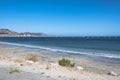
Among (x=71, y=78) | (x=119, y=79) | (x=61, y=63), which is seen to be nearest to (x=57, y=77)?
(x=71, y=78)

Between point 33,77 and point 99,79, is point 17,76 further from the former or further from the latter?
point 99,79

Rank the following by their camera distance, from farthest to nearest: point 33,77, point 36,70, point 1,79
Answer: point 36,70, point 33,77, point 1,79

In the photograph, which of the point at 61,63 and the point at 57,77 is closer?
the point at 57,77

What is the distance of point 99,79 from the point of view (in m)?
12.8

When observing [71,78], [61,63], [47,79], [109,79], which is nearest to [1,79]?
[47,79]

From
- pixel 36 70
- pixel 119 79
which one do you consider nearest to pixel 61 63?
pixel 36 70

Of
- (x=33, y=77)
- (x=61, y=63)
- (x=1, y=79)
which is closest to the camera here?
(x=1, y=79)

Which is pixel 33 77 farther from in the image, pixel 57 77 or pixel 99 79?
pixel 99 79

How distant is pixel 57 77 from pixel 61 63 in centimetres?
669

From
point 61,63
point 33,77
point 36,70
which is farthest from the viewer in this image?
point 61,63

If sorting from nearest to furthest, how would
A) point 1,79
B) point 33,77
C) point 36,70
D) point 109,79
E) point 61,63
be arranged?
1. point 1,79
2. point 33,77
3. point 109,79
4. point 36,70
5. point 61,63

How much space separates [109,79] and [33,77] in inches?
159

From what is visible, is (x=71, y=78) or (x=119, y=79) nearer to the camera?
(x=71, y=78)

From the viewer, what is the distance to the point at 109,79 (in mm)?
13250
